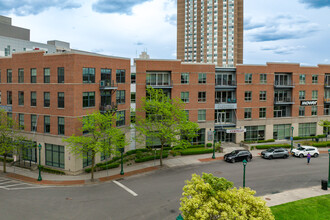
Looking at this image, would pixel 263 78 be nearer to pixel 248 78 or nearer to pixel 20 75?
pixel 248 78

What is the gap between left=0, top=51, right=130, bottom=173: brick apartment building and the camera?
3131cm

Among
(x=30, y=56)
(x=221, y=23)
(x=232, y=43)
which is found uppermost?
(x=221, y=23)

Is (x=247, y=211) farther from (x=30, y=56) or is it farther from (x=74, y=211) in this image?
(x=30, y=56)

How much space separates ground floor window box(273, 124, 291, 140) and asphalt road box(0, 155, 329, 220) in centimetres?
1523

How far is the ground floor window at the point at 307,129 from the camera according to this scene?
173 feet

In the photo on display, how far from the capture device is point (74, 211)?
69.4ft

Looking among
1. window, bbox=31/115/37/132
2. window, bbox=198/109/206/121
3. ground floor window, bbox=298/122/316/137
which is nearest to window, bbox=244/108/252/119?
window, bbox=198/109/206/121

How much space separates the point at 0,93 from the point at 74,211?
86.9 feet

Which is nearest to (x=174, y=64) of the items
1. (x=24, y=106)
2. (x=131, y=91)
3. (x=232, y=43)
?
(x=131, y=91)

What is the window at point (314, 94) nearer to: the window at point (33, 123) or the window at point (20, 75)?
the window at point (33, 123)

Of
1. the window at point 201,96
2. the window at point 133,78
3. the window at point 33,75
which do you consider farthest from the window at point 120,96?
the window at point 201,96

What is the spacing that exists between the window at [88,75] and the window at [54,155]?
28.1ft

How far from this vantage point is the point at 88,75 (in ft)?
107

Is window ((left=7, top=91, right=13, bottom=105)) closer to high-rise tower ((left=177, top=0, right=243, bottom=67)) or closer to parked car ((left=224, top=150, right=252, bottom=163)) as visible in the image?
parked car ((left=224, top=150, right=252, bottom=163))
